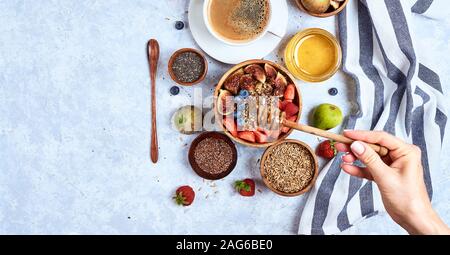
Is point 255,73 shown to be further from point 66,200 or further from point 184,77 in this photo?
point 66,200

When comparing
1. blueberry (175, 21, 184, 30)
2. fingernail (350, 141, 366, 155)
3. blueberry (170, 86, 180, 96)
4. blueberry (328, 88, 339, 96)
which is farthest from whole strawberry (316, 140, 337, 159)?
blueberry (175, 21, 184, 30)

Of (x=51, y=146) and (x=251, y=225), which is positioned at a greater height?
(x=51, y=146)

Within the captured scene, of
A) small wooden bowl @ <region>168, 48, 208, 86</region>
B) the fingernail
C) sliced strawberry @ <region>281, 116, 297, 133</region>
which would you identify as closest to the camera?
the fingernail

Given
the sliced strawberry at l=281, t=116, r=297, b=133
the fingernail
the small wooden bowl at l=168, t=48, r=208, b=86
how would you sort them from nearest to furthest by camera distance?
the fingernail, the sliced strawberry at l=281, t=116, r=297, b=133, the small wooden bowl at l=168, t=48, r=208, b=86

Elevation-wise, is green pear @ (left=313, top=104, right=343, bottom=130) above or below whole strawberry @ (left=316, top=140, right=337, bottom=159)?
above

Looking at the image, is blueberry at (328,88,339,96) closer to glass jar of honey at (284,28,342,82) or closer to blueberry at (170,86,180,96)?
glass jar of honey at (284,28,342,82)

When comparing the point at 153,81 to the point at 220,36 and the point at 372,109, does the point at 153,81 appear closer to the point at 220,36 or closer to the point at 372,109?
the point at 220,36
